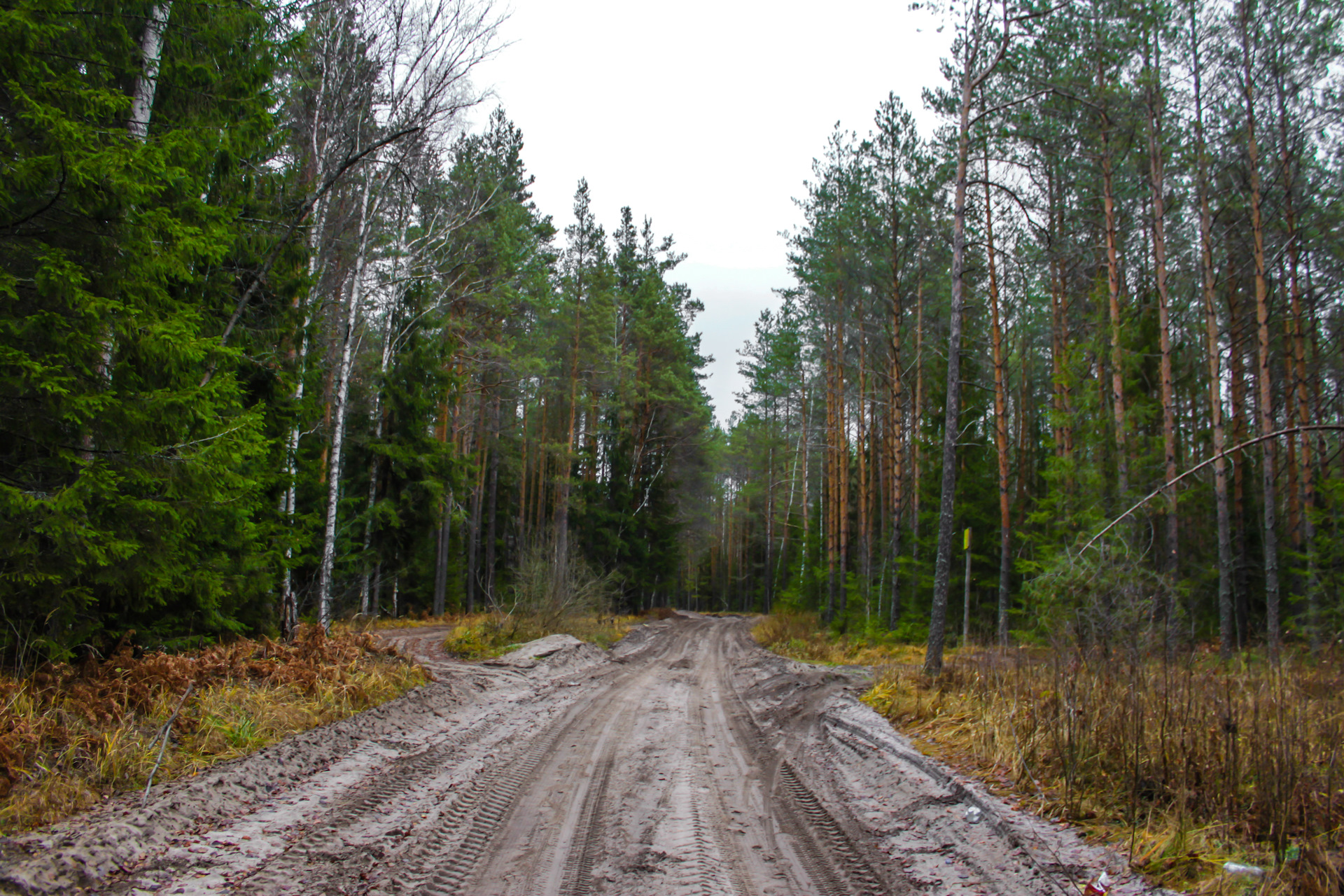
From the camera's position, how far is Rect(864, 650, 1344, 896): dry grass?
2969 mm

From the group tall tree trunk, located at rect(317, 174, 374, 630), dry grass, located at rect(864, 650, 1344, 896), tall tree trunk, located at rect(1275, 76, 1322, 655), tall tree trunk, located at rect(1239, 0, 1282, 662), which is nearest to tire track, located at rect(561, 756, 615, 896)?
dry grass, located at rect(864, 650, 1344, 896)

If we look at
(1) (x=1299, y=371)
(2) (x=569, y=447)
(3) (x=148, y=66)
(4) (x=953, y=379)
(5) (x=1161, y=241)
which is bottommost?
(4) (x=953, y=379)

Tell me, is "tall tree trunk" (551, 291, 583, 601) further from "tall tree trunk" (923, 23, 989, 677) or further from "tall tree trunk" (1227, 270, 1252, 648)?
"tall tree trunk" (1227, 270, 1252, 648)

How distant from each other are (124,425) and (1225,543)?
51.0 ft

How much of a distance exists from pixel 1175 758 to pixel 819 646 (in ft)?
39.3

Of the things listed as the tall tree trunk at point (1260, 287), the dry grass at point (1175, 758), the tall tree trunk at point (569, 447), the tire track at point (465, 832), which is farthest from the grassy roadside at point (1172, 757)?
the tall tree trunk at point (569, 447)

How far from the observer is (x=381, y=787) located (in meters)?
4.48

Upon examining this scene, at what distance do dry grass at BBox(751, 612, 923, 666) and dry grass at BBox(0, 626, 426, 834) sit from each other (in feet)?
30.2

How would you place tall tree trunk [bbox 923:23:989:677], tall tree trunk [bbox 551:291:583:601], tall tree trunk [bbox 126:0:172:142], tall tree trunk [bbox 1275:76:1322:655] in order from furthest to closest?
tall tree trunk [bbox 551:291:583:601]
tall tree trunk [bbox 1275:76:1322:655]
tall tree trunk [bbox 923:23:989:677]
tall tree trunk [bbox 126:0:172:142]

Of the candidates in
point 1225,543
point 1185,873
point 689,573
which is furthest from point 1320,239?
point 689,573

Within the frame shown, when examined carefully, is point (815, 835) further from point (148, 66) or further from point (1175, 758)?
point (148, 66)

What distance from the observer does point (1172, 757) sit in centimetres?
376

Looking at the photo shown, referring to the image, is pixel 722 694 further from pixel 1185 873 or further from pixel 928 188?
pixel 928 188

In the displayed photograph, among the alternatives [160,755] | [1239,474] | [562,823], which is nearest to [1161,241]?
[1239,474]
